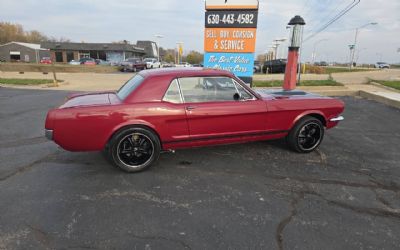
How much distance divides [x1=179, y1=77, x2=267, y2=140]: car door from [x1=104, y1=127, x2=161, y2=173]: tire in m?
0.62

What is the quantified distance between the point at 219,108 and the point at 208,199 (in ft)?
4.76

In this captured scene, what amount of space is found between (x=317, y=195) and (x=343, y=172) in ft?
3.24

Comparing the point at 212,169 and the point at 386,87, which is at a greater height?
the point at 386,87

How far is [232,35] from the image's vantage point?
9.41 meters

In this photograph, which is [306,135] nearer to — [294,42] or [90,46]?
[294,42]

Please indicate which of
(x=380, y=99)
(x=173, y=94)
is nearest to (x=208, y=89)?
(x=173, y=94)

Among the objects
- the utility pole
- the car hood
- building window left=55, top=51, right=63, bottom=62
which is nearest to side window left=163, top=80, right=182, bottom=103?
the car hood

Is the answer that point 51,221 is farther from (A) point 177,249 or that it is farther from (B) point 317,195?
(B) point 317,195

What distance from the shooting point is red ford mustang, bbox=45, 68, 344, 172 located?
3725 mm

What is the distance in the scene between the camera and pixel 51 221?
2.82 metres

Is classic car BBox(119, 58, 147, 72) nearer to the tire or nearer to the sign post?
the sign post

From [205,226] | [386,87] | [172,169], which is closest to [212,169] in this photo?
[172,169]

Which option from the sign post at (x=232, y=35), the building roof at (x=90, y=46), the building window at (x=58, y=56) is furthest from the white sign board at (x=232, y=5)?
the building window at (x=58, y=56)

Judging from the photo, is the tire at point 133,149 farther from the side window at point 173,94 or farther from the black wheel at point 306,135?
the black wheel at point 306,135
